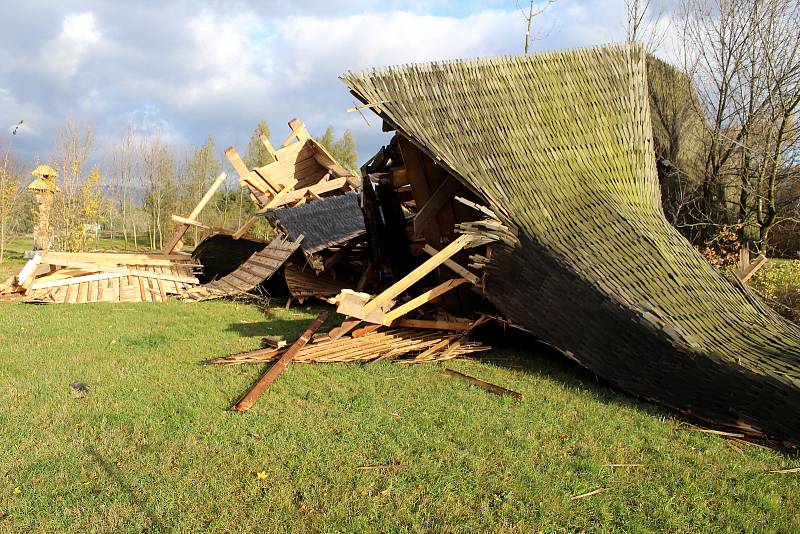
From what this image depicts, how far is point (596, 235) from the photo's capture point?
5.50 meters

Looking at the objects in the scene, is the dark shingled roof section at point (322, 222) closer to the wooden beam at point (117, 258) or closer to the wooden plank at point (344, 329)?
the wooden beam at point (117, 258)

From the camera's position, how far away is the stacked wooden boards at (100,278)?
1020 centimetres

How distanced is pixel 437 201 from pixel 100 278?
7969 millimetres

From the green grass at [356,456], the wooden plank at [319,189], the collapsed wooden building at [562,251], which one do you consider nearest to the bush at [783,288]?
the collapsed wooden building at [562,251]

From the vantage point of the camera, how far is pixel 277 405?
4801 millimetres

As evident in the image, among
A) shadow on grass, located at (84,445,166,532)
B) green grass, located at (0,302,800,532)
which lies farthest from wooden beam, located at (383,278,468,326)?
shadow on grass, located at (84,445,166,532)

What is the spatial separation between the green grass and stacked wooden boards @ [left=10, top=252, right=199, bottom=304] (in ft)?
15.1

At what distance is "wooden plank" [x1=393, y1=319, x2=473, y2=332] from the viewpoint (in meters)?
6.95

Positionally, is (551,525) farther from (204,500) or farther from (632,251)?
(632,251)

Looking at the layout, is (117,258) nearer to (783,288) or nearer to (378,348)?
(378,348)

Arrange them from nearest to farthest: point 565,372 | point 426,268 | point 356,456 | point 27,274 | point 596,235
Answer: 1. point 356,456
2. point 596,235
3. point 565,372
4. point 426,268
5. point 27,274

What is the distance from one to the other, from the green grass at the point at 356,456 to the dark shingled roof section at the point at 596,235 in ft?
1.31

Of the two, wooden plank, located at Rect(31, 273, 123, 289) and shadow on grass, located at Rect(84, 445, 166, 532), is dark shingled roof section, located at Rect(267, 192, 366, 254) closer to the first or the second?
wooden plank, located at Rect(31, 273, 123, 289)

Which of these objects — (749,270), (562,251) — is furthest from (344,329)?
(749,270)
